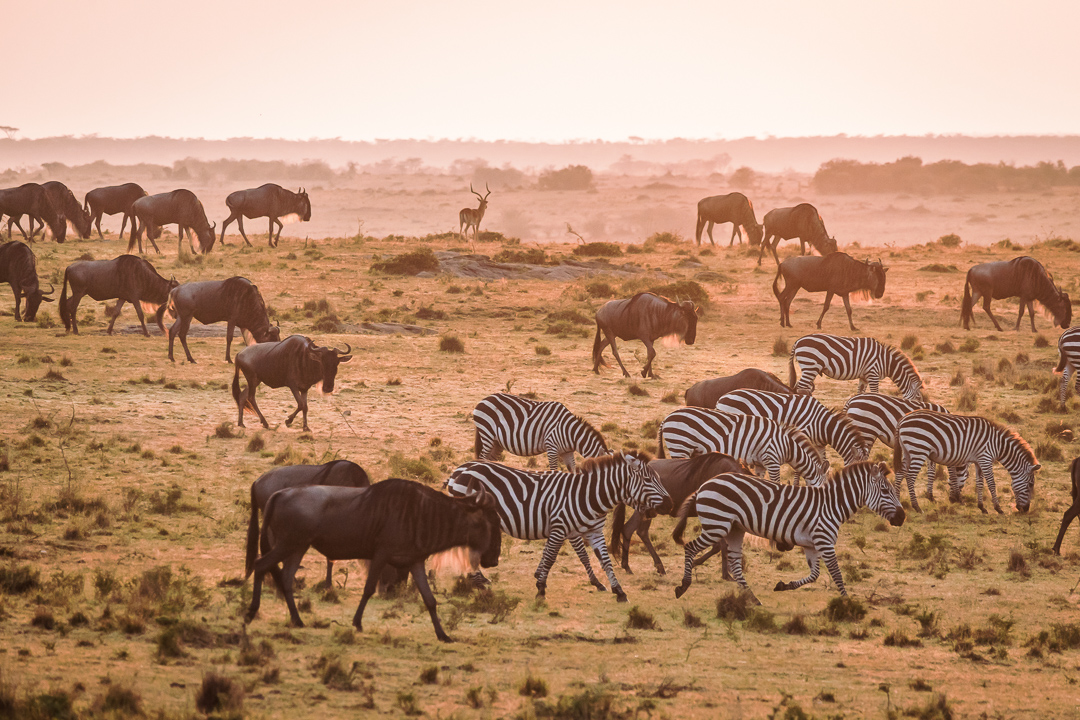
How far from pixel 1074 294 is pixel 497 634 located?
28.6 metres

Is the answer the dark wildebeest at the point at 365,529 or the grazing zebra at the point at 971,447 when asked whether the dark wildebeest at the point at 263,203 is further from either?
the dark wildebeest at the point at 365,529

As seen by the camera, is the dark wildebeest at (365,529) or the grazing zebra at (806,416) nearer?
the dark wildebeest at (365,529)

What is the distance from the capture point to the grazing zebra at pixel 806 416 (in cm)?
1441

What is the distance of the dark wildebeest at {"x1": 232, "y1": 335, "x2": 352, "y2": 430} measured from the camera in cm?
1678

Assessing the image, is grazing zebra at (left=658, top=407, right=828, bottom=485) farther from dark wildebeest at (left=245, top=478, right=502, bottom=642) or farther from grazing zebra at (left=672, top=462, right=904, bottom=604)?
dark wildebeest at (left=245, top=478, right=502, bottom=642)

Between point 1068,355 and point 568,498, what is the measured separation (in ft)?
42.7

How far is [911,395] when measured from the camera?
59.9ft

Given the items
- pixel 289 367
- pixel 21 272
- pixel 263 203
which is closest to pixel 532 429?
pixel 289 367

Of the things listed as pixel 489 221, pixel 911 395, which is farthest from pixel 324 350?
pixel 489 221

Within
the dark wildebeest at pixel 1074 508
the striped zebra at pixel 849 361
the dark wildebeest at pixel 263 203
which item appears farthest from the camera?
the dark wildebeest at pixel 263 203

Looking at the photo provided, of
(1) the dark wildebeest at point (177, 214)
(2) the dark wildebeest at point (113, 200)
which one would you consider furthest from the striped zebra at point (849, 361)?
(2) the dark wildebeest at point (113, 200)

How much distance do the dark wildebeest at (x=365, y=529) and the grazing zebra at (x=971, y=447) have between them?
7295 millimetres

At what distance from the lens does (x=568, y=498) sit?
1066 centimetres

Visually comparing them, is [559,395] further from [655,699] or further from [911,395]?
[655,699]
